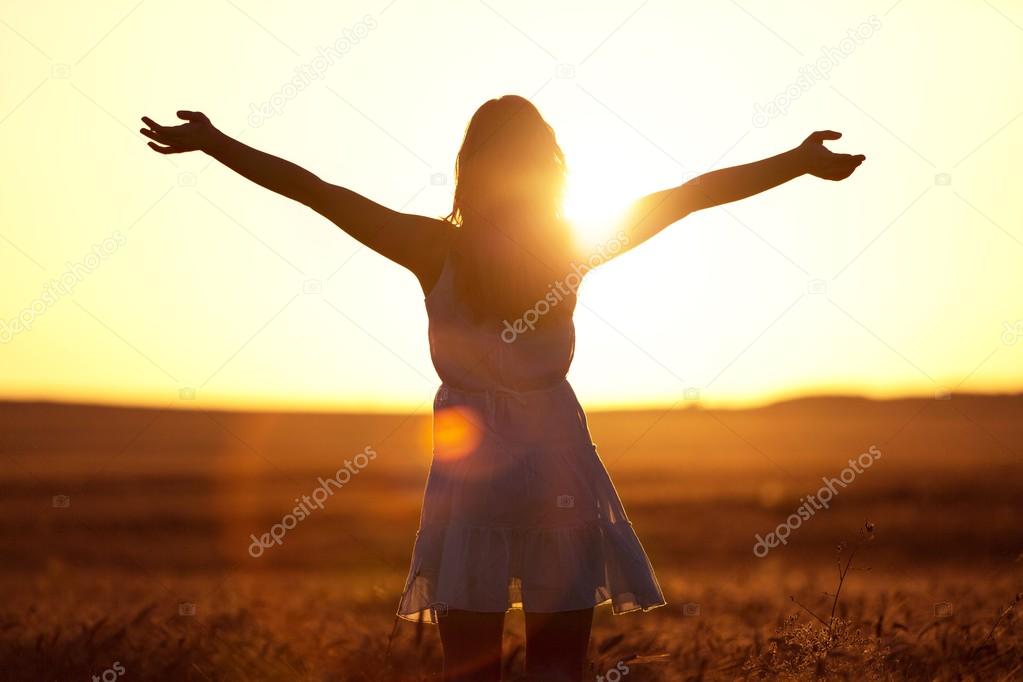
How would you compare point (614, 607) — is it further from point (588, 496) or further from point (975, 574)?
point (975, 574)

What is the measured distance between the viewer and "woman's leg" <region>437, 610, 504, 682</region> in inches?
174

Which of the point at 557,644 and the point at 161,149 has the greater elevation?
the point at 161,149

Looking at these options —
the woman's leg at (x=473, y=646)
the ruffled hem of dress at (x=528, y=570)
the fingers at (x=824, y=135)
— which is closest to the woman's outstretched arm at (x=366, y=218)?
the ruffled hem of dress at (x=528, y=570)

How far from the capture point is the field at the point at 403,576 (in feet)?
20.7

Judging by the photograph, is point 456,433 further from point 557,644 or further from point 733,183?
point 733,183

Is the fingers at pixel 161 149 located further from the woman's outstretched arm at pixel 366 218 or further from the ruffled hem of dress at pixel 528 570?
the ruffled hem of dress at pixel 528 570

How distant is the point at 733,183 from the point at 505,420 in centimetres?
119

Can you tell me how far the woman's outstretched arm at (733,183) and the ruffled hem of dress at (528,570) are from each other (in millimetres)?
982

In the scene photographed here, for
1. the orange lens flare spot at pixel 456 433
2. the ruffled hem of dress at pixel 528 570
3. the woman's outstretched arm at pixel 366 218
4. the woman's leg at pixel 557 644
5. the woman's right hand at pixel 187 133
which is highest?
the woman's right hand at pixel 187 133

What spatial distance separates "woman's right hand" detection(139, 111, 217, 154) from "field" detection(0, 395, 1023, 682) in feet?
7.46

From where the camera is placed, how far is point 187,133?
16.2 ft

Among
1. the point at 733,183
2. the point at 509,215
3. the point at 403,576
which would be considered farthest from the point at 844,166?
the point at 403,576

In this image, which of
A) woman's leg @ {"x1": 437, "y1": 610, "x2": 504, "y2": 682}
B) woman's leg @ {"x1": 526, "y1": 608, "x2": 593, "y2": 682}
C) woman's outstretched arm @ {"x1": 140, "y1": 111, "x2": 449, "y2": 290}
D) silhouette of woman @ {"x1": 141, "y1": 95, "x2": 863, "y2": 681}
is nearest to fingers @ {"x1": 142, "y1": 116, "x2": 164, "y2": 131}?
woman's outstretched arm @ {"x1": 140, "y1": 111, "x2": 449, "y2": 290}

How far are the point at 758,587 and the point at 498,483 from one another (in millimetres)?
7459
